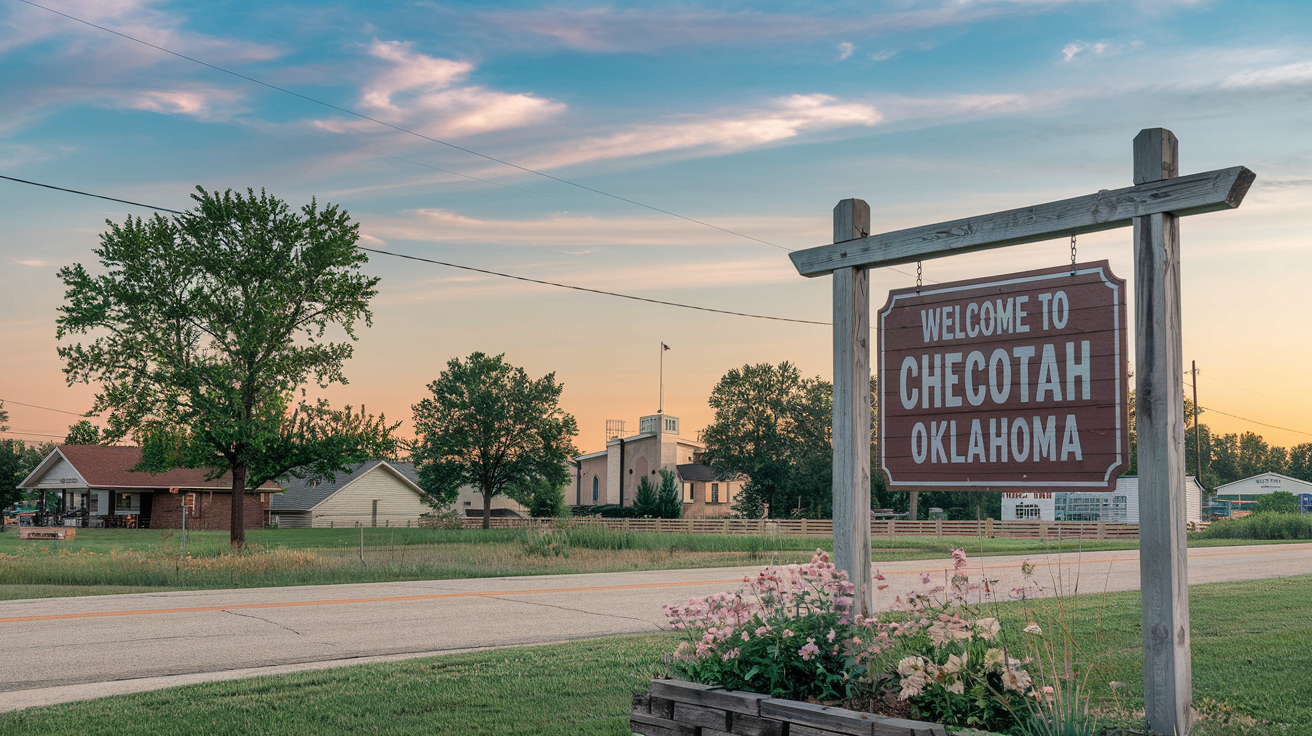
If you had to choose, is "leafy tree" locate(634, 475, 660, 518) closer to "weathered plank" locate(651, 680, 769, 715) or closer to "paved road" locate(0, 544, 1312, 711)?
"paved road" locate(0, 544, 1312, 711)

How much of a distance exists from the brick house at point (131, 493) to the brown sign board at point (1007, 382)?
54.9 meters

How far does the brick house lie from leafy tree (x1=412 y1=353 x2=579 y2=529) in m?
10.4

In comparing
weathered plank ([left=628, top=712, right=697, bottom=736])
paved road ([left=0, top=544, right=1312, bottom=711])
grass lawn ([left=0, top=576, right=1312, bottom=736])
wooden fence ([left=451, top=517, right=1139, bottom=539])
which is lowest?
wooden fence ([left=451, top=517, right=1139, bottom=539])

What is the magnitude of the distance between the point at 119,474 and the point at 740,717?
6056 cm

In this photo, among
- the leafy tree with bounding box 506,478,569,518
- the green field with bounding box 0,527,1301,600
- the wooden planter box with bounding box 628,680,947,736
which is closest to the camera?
the wooden planter box with bounding box 628,680,947,736

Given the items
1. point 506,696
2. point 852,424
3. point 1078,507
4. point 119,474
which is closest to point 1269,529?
point 1078,507

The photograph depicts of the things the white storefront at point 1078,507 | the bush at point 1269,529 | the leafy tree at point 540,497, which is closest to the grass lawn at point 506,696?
the bush at point 1269,529

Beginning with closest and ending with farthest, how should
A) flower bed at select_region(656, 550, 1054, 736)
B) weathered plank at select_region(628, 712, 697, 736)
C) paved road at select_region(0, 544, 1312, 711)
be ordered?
1. flower bed at select_region(656, 550, 1054, 736)
2. weathered plank at select_region(628, 712, 697, 736)
3. paved road at select_region(0, 544, 1312, 711)

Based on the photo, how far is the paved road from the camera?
9.57 meters

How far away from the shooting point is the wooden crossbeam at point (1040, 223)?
4.72m

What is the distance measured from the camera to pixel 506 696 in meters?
7.52

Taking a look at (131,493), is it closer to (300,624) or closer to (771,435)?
(771,435)

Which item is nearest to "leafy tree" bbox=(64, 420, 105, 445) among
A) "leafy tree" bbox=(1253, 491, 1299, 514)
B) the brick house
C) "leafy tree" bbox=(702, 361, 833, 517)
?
the brick house

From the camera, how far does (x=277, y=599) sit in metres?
→ 15.7
